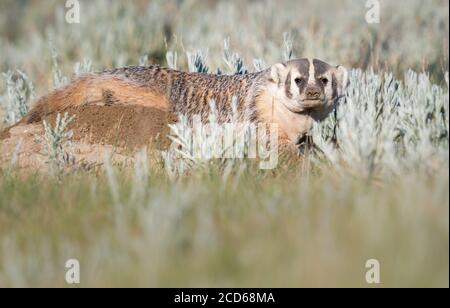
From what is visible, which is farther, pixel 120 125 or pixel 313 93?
pixel 120 125

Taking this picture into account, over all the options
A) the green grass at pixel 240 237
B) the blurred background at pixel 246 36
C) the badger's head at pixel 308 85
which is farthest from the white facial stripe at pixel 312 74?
the blurred background at pixel 246 36

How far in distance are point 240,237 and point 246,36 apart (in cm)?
559

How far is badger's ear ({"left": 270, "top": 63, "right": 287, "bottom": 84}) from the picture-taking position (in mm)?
5492

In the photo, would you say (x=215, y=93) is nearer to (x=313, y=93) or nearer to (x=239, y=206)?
(x=313, y=93)

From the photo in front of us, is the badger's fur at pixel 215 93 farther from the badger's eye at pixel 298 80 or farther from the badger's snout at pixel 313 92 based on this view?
the badger's snout at pixel 313 92

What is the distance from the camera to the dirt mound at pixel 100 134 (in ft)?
16.9

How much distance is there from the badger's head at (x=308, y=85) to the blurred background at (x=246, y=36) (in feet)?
6.78

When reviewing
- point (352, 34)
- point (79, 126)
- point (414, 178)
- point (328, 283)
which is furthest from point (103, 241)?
point (352, 34)

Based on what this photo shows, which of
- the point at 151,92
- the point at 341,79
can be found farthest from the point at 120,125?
the point at 341,79

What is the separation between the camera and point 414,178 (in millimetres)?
3586

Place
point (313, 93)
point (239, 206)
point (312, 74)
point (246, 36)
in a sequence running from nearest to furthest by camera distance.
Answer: point (239, 206), point (313, 93), point (312, 74), point (246, 36)

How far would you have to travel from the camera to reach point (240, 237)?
3.18m

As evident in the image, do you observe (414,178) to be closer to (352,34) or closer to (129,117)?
(129,117)
